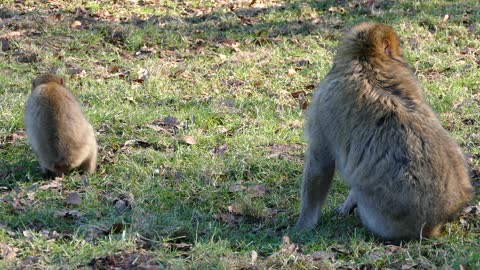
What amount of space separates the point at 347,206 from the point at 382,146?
0.83m

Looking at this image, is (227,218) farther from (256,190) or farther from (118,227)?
(118,227)

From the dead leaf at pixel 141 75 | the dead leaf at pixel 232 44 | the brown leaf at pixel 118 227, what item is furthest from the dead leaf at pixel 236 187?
the dead leaf at pixel 232 44

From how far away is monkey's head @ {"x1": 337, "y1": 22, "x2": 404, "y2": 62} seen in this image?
5566mm

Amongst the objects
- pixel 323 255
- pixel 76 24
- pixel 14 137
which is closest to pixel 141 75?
pixel 14 137

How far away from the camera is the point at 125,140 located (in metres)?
7.57

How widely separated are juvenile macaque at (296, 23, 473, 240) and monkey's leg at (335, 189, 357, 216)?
0.46 feet

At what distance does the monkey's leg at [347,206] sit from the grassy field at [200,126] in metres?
0.06

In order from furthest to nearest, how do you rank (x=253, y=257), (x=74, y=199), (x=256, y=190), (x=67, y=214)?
1. (x=256, y=190)
2. (x=74, y=199)
3. (x=67, y=214)
4. (x=253, y=257)

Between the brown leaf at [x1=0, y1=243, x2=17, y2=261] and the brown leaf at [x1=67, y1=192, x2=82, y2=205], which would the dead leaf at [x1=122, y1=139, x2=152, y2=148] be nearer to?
the brown leaf at [x1=67, y1=192, x2=82, y2=205]

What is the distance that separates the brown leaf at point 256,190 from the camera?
6438 mm

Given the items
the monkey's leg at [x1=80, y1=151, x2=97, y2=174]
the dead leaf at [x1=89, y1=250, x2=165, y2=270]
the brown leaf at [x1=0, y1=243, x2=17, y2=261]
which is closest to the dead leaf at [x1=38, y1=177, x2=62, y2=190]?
the monkey's leg at [x1=80, y1=151, x2=97, y2=174]

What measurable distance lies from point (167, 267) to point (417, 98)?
201 centimetres

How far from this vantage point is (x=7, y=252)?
5.11 meters

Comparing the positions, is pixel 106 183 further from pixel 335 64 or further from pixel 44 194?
pixel 335 64
